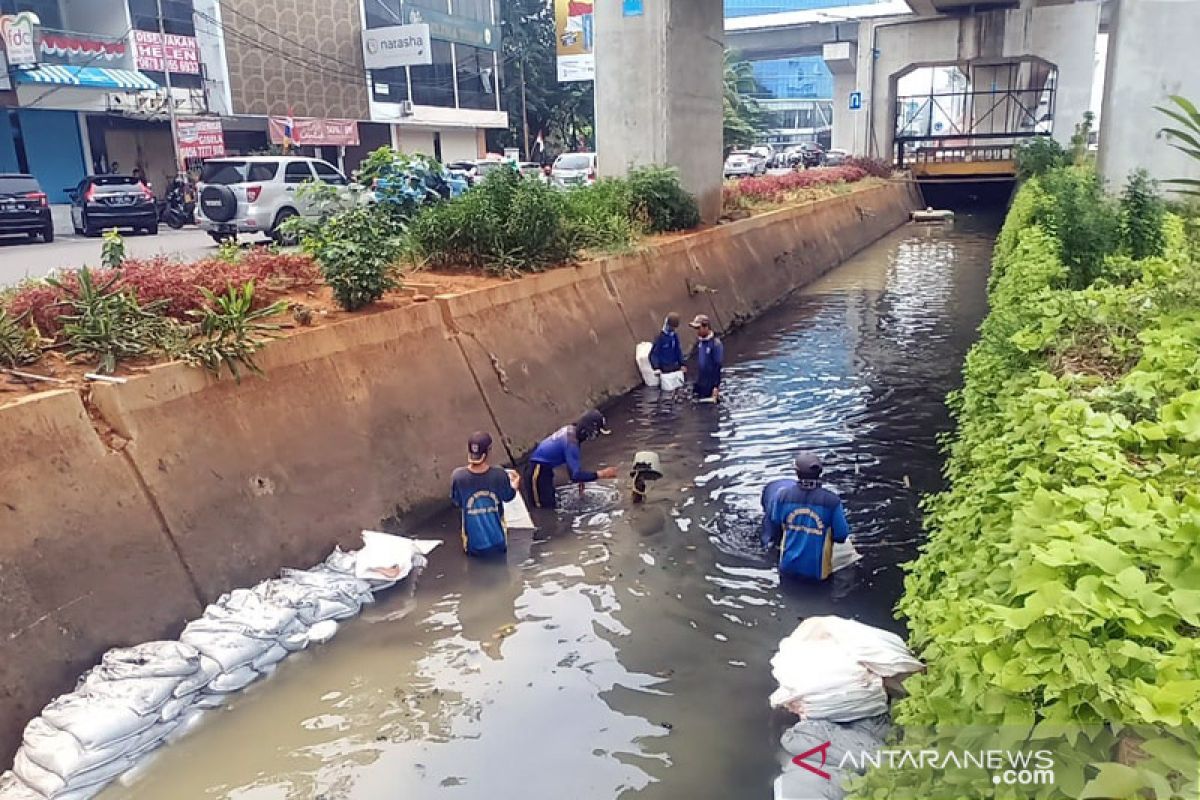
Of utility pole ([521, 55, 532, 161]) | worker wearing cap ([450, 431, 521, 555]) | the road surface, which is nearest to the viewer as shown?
worker wearing cap ([450, 431, 521, 555])

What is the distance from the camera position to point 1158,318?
5.73m

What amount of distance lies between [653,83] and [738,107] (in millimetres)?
37934

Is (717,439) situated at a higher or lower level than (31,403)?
lower

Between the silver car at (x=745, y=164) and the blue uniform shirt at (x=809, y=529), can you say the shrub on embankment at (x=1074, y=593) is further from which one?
the silver car at (x=745, y=164)

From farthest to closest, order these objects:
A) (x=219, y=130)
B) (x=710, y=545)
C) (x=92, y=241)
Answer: (x=219, y=130), (x=92, y=241), (x=710, y=545)

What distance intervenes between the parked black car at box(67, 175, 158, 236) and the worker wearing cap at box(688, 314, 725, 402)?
18.0m

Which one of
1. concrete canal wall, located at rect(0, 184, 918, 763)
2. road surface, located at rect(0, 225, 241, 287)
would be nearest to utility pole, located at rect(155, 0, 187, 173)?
road surface, located at rect(0, 225, 241, 287)

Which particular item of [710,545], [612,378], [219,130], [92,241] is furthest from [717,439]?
[219,130]

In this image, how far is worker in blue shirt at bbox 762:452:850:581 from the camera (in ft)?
21.9

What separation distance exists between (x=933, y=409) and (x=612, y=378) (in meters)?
4.13

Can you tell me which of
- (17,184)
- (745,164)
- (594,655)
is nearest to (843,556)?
(594,655)

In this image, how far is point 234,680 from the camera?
552 cm

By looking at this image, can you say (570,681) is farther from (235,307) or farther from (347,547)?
(235,307)

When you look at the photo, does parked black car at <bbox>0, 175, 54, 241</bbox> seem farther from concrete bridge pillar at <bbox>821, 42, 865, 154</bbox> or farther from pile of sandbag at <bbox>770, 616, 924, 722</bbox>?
concrete bridge pillar at <bbox>821, 42, 865, 154</bbox>
